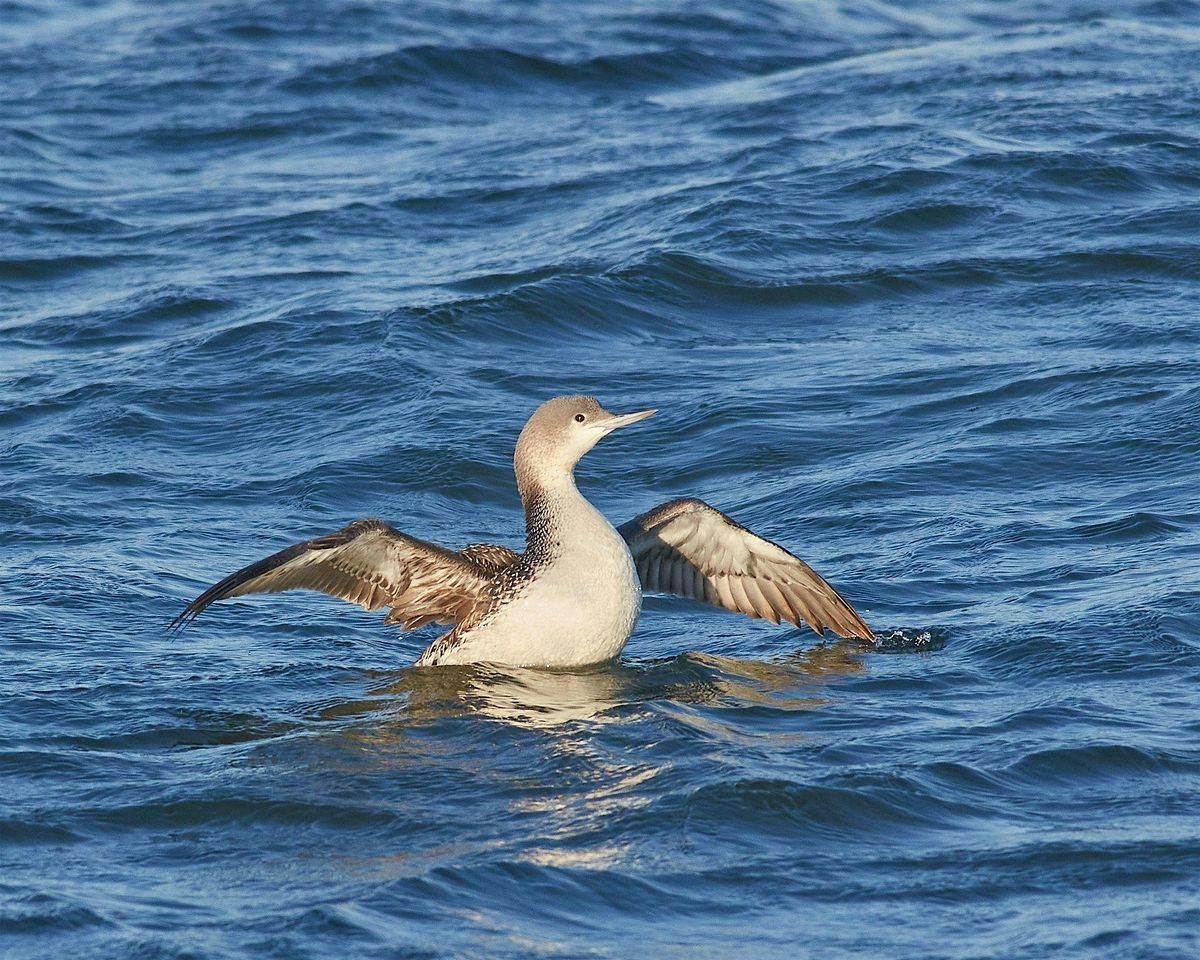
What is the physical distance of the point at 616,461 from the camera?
1127cm

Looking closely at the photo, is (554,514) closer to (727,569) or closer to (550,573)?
(550,573)

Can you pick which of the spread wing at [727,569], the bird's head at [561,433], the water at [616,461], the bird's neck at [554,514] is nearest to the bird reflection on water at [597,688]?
the water at [616,461]

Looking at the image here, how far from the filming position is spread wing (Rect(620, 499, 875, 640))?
8359 mm

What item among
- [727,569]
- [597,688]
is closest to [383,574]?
[597,688]

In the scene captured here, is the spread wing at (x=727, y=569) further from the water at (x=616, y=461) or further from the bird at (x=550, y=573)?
the water at (x=616, y=461)

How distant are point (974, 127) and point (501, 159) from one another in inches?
169

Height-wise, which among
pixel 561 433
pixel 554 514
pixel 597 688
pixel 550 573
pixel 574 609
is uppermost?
pixel 561 433

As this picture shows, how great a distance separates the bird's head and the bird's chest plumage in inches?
11.0

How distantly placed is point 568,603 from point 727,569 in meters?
1.31

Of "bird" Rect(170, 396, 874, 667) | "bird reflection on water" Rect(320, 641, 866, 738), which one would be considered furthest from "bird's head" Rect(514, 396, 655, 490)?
"bird reflection on water" Rect(320, 641, 866, 738)

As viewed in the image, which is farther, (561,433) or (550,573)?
(561,433)

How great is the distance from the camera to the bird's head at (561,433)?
799 cm

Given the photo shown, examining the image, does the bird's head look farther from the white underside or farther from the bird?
the white underside

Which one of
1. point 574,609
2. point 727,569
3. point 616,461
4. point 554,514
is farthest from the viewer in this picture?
point 616,461
